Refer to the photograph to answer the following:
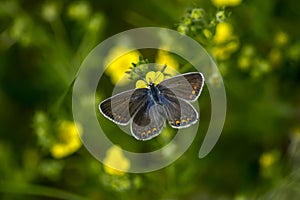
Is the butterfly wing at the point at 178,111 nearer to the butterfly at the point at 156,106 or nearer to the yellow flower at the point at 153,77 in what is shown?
the butterfly at the point at 156,106

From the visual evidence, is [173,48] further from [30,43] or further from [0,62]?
[0,62]

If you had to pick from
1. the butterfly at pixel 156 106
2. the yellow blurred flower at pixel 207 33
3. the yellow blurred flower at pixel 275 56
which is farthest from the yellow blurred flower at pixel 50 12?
the butterfly at pixel 156 106

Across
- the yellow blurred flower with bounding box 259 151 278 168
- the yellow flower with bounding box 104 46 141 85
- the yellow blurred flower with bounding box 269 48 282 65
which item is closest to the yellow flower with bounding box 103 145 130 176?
the yellow flower with bounding box 104 46 141 85

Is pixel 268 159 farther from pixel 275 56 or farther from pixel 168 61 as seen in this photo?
pixel 168 61

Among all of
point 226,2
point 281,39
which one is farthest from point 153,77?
point 281,39

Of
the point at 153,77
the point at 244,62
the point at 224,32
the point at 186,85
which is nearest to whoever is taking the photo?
the point at 186,85

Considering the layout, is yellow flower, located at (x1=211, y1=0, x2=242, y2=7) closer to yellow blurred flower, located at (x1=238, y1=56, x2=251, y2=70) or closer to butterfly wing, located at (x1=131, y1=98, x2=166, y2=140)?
yellow blurred flower, located at (x1=238, y1=56, x2=251, y2=70)

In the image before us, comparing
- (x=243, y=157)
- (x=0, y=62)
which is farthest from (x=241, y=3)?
(x=0, y=62)
